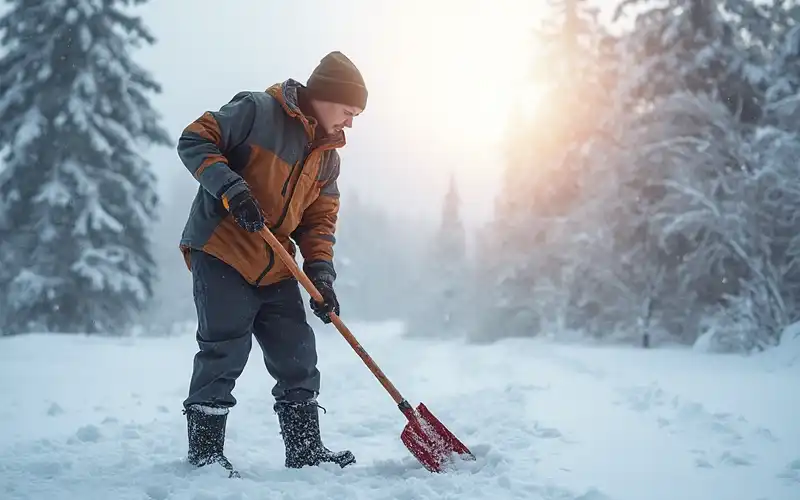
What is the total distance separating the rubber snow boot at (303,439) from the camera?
3158 millimetres

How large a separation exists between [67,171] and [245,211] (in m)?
10.6

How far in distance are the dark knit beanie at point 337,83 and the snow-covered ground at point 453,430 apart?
5.94 feet

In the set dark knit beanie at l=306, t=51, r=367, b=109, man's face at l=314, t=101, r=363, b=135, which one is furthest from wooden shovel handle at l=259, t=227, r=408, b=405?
dark knit beanie at l=306, t=51, r=367, b=109

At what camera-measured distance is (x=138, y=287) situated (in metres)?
12.5

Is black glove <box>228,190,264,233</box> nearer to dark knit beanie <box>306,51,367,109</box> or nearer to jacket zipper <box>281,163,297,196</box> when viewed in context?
jacket zipper <box>281,163,297,196</box>

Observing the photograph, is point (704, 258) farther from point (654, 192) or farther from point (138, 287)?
point (138, 287)

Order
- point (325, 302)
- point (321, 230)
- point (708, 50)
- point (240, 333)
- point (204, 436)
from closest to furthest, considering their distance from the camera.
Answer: point (204, 436) < point (240, 333) < point (325, 302) < point (321, 230) < point (708, 50)

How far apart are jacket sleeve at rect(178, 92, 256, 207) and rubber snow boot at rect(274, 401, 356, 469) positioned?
1.13 m

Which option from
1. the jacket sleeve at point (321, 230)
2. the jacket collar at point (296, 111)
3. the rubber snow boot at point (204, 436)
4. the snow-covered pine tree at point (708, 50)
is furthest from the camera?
the snow-covered pine tree at point (708, 50)

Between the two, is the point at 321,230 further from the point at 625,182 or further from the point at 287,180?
the point at 625,182

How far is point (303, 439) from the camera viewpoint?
10.5 ft

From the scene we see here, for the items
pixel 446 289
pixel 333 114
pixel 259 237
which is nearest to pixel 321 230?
pixel 259 237

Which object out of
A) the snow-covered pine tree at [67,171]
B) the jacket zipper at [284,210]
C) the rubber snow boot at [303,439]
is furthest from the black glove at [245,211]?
the snow-covered pine tree at [67,171]

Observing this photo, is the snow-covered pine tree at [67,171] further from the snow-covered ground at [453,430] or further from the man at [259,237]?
the man at [259,237]
